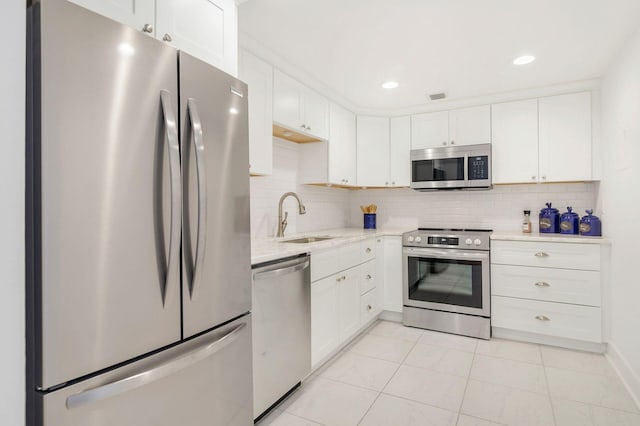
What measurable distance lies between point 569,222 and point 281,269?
2883mm

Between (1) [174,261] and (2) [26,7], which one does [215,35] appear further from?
(1) [174,261]

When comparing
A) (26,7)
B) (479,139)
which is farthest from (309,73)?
(26,7)

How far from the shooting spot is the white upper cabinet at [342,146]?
350 cm

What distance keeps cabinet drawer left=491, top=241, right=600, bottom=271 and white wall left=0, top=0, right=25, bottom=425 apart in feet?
10.8

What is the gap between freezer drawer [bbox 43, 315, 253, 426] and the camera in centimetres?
100

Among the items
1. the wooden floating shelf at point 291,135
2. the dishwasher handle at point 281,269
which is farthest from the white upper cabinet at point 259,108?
the dishwasher handle at point 281,269

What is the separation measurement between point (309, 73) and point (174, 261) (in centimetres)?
225

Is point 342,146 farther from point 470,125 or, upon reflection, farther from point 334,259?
point 334,259

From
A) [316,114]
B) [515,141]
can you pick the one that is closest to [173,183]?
[316,114]

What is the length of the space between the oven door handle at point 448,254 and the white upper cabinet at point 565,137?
990 mm

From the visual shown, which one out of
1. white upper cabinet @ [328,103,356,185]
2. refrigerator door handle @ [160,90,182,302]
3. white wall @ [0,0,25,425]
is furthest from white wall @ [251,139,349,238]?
white wall @ [0,0,25,425]

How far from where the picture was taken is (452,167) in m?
3.64

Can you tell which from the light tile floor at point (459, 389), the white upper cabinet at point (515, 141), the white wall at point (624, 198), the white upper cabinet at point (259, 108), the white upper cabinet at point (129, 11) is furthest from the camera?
the white upper cabinet at point (515, 141)

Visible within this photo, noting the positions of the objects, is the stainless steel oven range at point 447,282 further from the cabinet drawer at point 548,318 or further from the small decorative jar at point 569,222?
the small decorative jar at point 569,222
